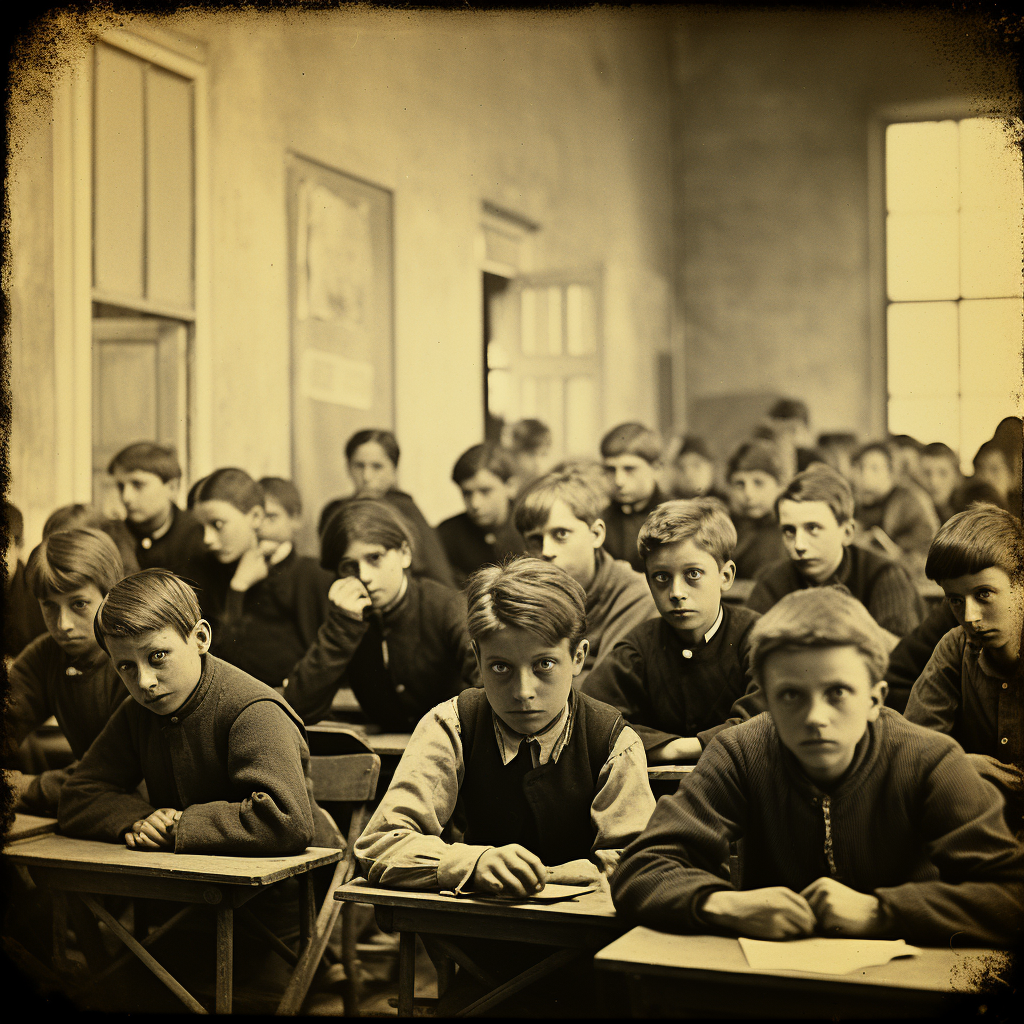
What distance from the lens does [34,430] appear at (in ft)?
15.5

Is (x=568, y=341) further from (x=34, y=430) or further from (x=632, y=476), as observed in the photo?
(x=34, y=430)

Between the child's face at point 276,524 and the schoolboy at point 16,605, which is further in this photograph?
the child's face at point 276,524

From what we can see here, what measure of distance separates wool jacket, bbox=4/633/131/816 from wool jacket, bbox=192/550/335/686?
87 cm

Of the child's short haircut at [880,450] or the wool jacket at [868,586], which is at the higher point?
the child's short haircut at [880,450]

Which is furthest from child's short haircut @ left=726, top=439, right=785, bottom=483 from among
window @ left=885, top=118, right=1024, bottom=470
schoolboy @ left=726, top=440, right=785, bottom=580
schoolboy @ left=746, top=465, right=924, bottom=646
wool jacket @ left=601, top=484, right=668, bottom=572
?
schoolboy @ left=746, top=465, right=924, bottom=646

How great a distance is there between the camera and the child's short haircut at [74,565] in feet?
12.3

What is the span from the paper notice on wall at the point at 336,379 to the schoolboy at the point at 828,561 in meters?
2.91

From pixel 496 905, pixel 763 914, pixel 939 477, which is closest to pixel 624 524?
pixel 939 477

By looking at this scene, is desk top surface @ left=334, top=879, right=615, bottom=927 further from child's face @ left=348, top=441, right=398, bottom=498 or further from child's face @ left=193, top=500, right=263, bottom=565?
child's face @ left=348, top=441, right=398, bottom=498

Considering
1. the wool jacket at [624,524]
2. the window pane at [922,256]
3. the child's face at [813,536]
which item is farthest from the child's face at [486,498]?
the window pane at [922,256]

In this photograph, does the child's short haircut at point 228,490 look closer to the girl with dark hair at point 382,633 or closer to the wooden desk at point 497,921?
the girl with dark hair at point 382,633

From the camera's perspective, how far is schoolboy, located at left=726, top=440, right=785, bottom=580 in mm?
6824

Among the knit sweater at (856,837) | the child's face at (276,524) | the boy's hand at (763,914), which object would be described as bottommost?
the boy's hand at (763,914)

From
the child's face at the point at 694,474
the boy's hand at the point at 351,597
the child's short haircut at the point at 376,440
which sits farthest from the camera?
the child's face at the point at 694,474
